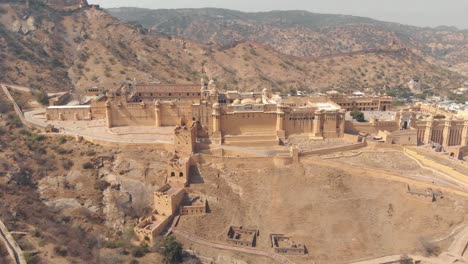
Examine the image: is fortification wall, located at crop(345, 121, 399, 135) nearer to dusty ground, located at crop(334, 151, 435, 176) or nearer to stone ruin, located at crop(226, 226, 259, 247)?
dusty ground, located at crop(334, 151, 435, 176)

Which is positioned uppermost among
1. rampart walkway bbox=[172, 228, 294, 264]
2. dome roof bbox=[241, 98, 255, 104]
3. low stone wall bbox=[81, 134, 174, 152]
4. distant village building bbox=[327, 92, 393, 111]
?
dome roof bbox=[241, 98, 255, 104]

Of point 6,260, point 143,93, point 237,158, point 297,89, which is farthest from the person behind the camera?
point 297,89

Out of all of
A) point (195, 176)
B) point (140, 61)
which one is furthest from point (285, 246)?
point (140, 61)

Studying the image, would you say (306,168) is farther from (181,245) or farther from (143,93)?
(143,93)

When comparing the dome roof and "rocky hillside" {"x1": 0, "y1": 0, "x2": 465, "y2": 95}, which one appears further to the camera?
"rocky hillside" {"x1": 0, "y1": 0, "x2": 465, "y2": 95}

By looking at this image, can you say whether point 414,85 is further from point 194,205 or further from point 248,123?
point 194,205

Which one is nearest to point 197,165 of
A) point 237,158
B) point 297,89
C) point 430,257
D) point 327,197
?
point 237,158

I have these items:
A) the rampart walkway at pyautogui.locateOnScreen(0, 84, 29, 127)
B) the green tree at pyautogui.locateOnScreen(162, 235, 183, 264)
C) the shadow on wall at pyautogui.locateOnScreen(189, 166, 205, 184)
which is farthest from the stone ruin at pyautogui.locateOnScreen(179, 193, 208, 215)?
the rampart walkway at pyautogui.locateOnScreen(0, 84, 29, 127)
